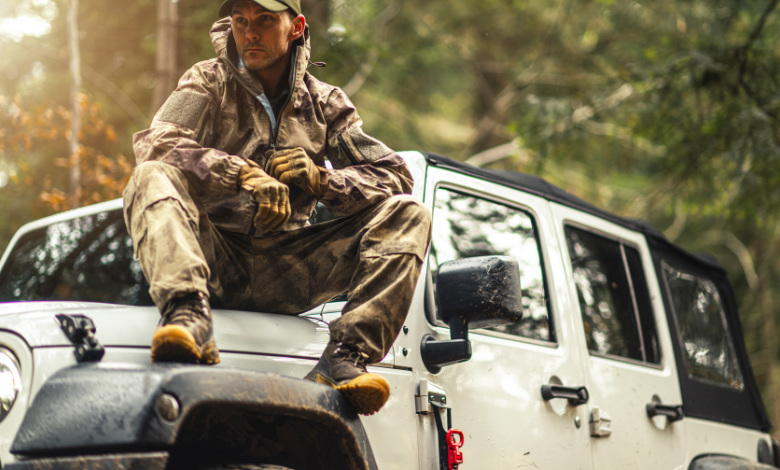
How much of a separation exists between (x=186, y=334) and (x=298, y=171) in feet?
2.32

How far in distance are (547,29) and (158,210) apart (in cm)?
1228

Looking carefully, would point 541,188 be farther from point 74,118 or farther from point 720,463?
point 74,118

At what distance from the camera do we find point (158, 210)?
2064 millimetres

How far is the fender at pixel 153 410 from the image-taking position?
1648 mm

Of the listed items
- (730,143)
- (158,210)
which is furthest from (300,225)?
(730,143)

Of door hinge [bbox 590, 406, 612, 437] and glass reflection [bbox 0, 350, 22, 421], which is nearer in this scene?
glass reflection [bbox 0, 350, 22, 421]

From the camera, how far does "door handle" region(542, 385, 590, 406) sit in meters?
3.09

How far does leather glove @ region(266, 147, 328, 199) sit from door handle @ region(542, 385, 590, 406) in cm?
135

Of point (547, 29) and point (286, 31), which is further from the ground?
point (547, 29)

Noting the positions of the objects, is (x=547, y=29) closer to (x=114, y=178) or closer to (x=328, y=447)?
(x=114, y=178)

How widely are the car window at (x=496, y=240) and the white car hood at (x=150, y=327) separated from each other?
0.67 metres

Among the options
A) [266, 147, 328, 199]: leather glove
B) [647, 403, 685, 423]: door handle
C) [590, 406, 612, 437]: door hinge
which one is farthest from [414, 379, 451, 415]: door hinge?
[647, 403, 685, 423]: door handle

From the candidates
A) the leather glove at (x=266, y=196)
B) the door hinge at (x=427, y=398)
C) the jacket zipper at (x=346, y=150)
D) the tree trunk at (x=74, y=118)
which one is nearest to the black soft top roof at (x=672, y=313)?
the jacket zipper at (x=346, y=150)

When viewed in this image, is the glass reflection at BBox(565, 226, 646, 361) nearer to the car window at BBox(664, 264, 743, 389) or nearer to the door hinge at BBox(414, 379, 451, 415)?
the car window at BBox(664, 264, 743, 389)
